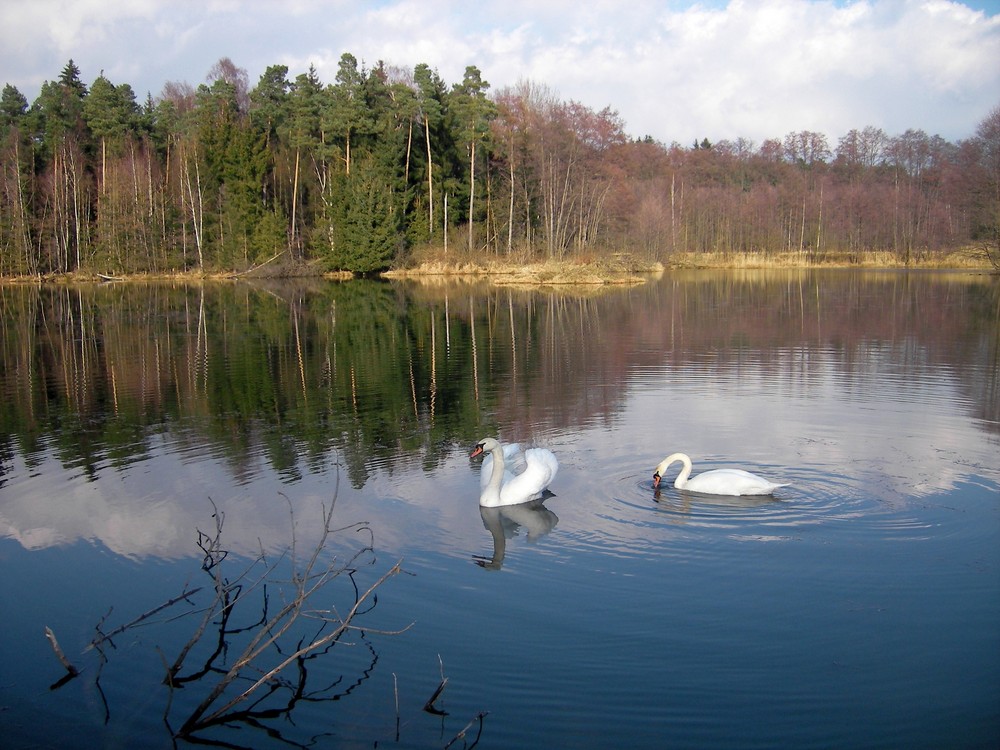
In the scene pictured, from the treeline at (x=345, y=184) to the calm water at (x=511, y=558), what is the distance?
33981 mm

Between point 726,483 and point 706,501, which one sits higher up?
point 726,483

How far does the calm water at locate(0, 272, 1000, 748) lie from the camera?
4.75 meters

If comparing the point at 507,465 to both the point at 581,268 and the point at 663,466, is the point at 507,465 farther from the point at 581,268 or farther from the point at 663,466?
the point at 581,268

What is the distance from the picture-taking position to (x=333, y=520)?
7730 mm

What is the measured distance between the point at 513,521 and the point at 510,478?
1.04 m

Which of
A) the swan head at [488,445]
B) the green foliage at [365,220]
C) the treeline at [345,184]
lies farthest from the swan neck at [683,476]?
the green foliage at [365,220]

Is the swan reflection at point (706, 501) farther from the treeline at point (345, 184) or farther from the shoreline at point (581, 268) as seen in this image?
the treeline at point (345, 184)

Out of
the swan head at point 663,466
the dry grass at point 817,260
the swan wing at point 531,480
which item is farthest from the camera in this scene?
the dry grass at point 817,260

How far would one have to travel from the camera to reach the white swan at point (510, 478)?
8.02m

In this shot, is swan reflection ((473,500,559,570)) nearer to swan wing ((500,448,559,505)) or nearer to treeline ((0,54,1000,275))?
swan wing ((500,448,559,505))

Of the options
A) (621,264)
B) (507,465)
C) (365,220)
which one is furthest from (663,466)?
(365,220)

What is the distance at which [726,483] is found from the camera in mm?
7953

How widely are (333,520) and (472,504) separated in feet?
4.36

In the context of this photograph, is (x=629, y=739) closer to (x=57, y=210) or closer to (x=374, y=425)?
(x=374, y=425)
